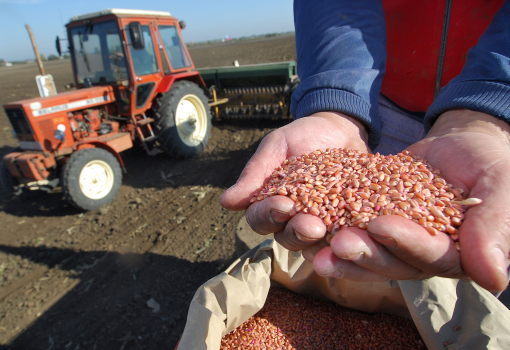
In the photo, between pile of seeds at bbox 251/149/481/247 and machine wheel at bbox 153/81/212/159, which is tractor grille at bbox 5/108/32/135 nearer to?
machine wheel at bbox 153/81/212/159

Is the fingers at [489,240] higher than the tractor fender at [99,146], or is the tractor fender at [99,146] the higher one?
the fingers at [489,240]

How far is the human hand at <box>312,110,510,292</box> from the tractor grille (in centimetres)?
494

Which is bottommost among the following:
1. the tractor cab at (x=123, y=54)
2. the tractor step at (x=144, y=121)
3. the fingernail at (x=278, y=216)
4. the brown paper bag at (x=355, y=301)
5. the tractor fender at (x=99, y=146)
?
the brown paper bag at (x=355, y=301)

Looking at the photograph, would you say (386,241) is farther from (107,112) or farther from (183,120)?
(183,120)

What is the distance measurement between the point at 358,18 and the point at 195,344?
2.03 meters

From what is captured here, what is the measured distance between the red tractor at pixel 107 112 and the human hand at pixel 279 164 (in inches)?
137

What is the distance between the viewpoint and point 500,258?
87cm

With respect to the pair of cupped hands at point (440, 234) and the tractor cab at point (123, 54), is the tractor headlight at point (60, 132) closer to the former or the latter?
the tractor cab at point (123, 54)

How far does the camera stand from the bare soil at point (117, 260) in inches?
98.7

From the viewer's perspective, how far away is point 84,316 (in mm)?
2621

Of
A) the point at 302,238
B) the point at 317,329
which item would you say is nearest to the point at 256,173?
the point at 302,238

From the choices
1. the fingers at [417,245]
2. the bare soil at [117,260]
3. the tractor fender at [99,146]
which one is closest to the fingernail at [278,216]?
the fingers at [417,245]

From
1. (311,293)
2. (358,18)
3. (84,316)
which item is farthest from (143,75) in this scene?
(311,293)

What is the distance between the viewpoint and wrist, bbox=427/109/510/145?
4.27 feet
